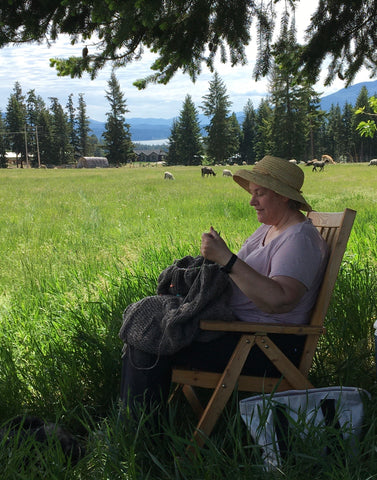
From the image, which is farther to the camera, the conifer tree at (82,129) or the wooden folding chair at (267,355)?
the conifer tree at (82,129)

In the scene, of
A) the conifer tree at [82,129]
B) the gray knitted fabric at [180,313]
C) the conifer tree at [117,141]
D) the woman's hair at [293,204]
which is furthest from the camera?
the conifer tree at [82,129]

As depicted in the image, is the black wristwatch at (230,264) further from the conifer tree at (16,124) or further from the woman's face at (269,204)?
the conifer tree at (16,124)

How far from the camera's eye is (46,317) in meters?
4.41

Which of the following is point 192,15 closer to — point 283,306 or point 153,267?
point 153,267

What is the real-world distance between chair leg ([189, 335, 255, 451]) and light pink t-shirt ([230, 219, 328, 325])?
0.84 feet

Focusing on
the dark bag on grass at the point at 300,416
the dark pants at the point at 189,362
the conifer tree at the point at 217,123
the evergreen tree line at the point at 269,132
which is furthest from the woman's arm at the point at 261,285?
the conifer tree at the point at 217,123

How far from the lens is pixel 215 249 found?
2479 millimetres

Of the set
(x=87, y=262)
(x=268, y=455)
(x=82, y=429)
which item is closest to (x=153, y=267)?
(x=87, y=262)

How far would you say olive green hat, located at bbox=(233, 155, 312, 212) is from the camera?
107 inches

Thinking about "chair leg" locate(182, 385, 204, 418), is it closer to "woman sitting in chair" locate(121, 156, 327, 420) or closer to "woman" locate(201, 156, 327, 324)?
"woman sitting in chair" locate(121, 156, 327, 420)

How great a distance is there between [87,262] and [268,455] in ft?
14.9

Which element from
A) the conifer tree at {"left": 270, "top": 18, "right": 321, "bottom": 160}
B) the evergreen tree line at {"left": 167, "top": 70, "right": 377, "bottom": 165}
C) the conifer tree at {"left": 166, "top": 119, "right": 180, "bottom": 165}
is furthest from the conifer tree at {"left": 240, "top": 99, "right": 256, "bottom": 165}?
the conifer tree at {"left": 270, "top": 18, "right": 321, "bottom": 160}

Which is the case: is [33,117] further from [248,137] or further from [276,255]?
[276,255]

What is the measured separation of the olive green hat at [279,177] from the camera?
2719 mm
